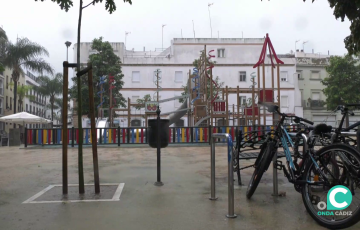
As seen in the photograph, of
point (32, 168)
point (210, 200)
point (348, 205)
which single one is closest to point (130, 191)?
point (210, 200)

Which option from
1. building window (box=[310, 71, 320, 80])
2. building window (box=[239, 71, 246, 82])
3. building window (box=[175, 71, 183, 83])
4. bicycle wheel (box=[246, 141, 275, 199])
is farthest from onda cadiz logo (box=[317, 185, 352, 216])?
building window (box=[310, 71, 320, 80])

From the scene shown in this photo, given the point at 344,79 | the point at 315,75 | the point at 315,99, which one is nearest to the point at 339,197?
the point at 344,79

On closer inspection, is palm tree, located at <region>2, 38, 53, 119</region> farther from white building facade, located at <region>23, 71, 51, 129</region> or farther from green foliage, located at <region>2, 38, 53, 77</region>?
white building facade, located at <region>23, 71, 51, 129</region>

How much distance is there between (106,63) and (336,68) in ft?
83.4

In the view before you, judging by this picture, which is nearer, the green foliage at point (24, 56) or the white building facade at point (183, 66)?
the green foliage at point (24, 56)

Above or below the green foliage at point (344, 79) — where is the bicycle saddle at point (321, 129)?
below

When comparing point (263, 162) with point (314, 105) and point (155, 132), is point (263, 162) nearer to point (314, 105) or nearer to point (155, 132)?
point (155, 132)

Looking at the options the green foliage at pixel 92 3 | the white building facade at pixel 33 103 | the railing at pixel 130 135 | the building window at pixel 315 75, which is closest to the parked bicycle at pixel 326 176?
the green foliage at pixel 92 3

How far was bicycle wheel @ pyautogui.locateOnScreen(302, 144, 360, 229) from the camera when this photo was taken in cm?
346

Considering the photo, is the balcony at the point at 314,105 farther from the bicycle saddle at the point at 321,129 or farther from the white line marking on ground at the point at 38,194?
the bicycle saddle at the point at 321,129

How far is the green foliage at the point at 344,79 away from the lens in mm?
38431

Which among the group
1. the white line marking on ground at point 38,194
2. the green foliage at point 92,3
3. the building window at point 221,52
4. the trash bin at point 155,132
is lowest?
the white line marking on ground at point 38,194

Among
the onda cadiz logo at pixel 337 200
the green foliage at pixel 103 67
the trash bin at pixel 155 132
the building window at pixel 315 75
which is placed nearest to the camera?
the onda cadiz logo at pixel 337 200

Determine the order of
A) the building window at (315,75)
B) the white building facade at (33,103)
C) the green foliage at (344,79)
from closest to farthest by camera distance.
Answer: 1. the green foliage at (344,79)
2. the building window at (315,75)
3. the white building facade at (33,103)
